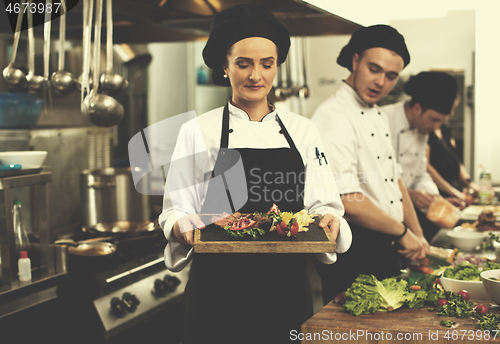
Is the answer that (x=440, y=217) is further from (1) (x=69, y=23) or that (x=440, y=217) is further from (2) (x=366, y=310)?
(1) (x=69, y=23)

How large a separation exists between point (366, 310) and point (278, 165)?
0.46m

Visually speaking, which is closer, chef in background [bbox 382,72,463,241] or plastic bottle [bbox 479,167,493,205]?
chef in background [bbox 382,72,463,241]

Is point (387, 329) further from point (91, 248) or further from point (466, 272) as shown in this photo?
point (91, 248)

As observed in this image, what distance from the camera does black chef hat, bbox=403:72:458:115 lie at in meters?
2.78

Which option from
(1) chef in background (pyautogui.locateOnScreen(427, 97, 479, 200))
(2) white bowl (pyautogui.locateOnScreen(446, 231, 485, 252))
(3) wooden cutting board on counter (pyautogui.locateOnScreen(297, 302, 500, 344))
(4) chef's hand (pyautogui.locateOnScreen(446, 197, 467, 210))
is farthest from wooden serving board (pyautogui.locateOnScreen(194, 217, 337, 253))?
(1) chef in background (pyautogui.locateOnScreen(427, 97, 479, 200))

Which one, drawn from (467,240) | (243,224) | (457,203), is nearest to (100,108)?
(243,224)

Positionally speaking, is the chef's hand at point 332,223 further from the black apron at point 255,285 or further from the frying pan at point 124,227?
the frying pan at point 124,227

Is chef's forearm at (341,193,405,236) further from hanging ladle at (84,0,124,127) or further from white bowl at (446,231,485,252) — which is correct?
Result: hanging ladle at (84,0,124,127)

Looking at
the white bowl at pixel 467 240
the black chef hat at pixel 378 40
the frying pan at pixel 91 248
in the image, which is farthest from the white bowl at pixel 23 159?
the white bowl at pixel 467 240

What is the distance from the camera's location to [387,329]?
3.91 feet

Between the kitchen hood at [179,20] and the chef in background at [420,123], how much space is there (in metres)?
0.67

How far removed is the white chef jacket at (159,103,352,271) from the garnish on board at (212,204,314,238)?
114 mm

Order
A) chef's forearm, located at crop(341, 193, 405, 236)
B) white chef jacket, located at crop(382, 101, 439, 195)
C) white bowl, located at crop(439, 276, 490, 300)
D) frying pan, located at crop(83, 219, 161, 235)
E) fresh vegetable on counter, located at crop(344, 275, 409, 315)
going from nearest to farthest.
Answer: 1. fresh vegetable on counter, located at crop(344, 275, 409, 315)
2. white bowl, located at crop(439, 276, 490, 300)
3. chef's forearm, located at crop(341, 193, 405, 236)
4. frying pan, located at crop(83, 219, 161, 235)
5. white chef jacket, located at crop(382, 101, 439, 195)

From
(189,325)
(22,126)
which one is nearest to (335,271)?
(189,325)
